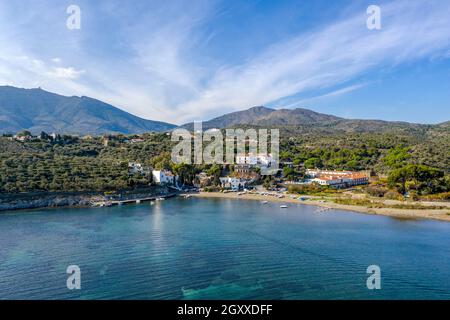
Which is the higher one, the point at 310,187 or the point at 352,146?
the point at 352,146

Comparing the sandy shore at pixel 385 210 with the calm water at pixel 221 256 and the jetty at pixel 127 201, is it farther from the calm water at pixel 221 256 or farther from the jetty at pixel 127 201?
the jetty at pixel 127 201

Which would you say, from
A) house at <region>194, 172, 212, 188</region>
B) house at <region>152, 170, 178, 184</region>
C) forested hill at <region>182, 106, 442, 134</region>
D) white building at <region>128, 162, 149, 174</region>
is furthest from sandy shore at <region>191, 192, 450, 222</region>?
forested hill at <region>182, 106, 442, 134</region>

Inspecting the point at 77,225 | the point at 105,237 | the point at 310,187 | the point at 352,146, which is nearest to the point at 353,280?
the point at 105,237

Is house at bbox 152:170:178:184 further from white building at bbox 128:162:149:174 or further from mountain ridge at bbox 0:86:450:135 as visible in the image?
mountain ridge at bbox 0:86:450:135

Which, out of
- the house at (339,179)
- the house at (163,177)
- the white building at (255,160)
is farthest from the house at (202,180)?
the house at (339,179)

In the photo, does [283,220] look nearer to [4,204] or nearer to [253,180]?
[253,180]

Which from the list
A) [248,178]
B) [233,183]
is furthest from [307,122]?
[233,183]
